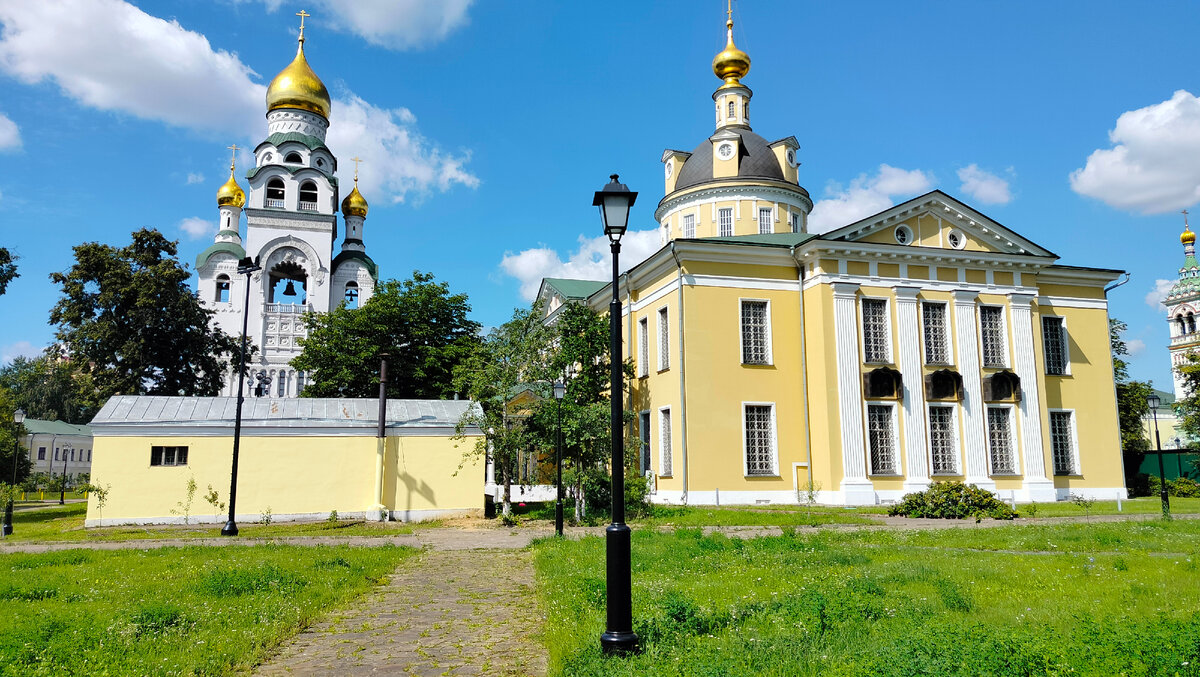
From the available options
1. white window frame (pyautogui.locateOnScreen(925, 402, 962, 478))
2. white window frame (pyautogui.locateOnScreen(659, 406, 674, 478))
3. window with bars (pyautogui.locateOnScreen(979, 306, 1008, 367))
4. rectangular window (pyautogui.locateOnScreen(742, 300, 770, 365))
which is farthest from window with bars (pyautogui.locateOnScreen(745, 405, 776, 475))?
window with bars (pyautogui.locateOnScreen(979, 306, 1008, 367))

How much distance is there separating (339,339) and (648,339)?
19.5 meters

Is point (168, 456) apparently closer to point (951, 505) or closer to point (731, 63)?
point (951, 505)

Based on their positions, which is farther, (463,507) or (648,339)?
(648,339)

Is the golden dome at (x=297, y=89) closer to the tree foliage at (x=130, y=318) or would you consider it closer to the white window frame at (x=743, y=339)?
the tree foliage at (x=130, y=318)

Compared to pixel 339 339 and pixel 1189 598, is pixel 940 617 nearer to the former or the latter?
pixel 1189 598

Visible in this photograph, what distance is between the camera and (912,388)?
25.6m

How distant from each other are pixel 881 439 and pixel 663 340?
7538mm

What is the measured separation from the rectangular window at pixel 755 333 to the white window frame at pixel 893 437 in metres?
3.43

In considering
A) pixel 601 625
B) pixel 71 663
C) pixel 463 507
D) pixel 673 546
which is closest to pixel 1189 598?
pixel 601 625

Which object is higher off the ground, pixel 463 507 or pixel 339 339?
pixel 339 339

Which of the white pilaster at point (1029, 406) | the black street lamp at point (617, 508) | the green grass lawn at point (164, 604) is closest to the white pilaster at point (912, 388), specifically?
the white pilaster at point (1029, 406)

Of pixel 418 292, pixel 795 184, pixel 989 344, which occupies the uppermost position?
pixel 795 184

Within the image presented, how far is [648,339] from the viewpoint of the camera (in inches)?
1076

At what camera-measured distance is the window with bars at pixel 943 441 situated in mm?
25734
